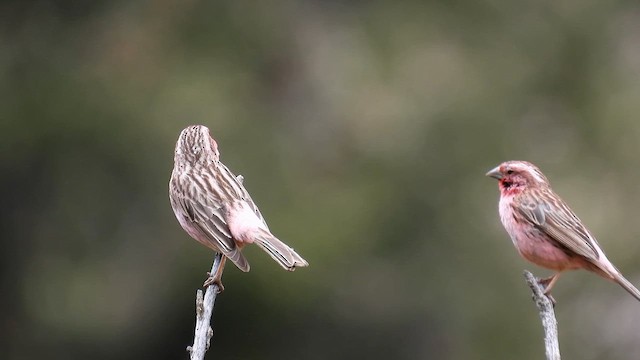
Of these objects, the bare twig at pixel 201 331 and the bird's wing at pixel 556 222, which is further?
the bird's wing at pixel 556 222

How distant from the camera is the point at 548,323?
5812 millimetres

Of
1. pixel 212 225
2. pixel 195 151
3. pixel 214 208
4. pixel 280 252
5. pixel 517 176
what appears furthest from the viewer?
pixel 517 176

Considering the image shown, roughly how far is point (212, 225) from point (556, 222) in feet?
6.63

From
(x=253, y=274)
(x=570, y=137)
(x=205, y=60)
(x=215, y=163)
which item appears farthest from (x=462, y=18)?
(x=215, y=163)

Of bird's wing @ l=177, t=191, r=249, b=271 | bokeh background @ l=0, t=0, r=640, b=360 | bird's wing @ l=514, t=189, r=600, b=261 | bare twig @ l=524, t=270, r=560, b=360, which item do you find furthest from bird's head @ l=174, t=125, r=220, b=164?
bokeh background @ l=0, t=0, r=640, b=360

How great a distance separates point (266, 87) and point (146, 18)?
170 centimetres

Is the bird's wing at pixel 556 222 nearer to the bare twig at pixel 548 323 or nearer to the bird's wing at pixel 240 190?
the bare twig at pixel 548 323

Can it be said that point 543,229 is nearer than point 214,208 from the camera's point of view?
No

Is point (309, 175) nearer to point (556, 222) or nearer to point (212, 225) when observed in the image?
point (556, 222)

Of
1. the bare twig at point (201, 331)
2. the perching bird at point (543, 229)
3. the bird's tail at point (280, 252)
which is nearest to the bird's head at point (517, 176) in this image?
the perching bird at point (543, 229)

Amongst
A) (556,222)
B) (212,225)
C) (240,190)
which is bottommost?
(212,225)

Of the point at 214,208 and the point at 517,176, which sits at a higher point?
the point at 517,176

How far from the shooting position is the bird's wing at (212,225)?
6.95 m

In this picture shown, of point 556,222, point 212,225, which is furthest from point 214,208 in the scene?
point 556,222
